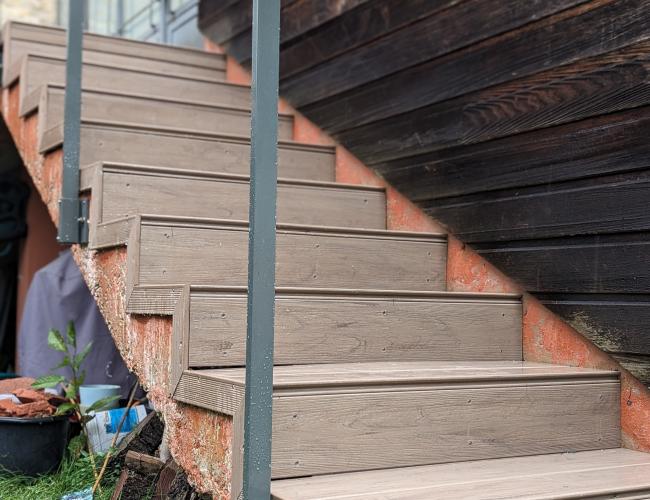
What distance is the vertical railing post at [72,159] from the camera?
7.76 ft

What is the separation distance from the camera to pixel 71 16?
2.53 m

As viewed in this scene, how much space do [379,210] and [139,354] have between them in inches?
39.3

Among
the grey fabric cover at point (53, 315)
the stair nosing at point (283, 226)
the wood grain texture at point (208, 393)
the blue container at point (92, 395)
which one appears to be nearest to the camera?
the wood grain texture at point (208, 393)

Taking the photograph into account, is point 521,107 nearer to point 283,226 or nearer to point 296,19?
point 283,226

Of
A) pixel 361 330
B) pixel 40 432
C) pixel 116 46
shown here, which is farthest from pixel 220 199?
pixel 116 46

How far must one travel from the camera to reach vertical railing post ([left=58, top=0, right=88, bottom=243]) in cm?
237

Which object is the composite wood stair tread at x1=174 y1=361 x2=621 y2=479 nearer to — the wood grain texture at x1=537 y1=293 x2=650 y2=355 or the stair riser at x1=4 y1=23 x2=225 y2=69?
the wood grain texture at x1=537 y1=293 x2=650 y2=355

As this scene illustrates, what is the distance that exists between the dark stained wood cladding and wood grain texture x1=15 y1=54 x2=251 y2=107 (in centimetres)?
64

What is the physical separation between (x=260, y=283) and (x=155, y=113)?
1727 mm

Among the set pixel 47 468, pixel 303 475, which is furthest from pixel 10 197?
pixel 303 475

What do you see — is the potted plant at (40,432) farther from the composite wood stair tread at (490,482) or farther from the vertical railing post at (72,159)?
the composite wood stair tread at (490,482)

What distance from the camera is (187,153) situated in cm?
272

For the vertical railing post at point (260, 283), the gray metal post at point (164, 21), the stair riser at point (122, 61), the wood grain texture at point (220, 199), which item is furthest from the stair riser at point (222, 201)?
the gray metal post at point (164, 21)

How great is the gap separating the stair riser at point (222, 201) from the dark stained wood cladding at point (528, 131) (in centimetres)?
15
